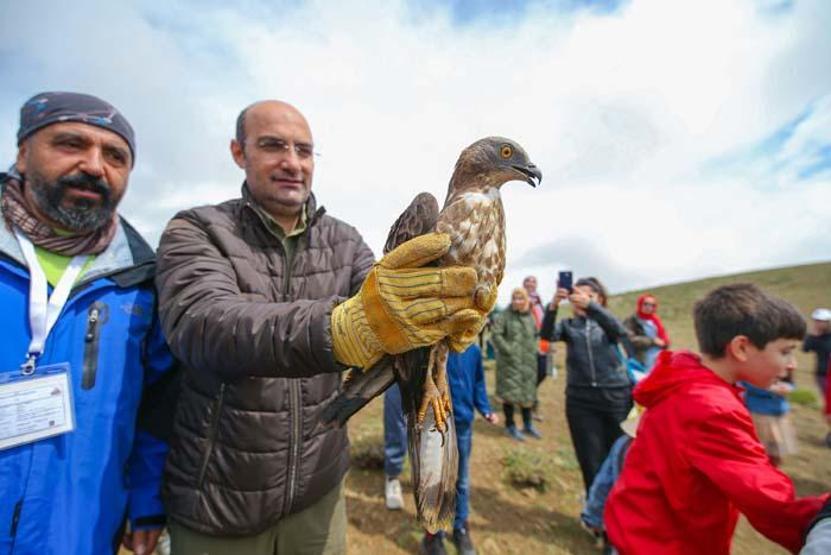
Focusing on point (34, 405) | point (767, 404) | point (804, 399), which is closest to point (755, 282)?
point (804, 399)

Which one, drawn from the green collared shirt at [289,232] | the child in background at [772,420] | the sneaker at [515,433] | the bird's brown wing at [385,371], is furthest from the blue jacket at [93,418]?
the sneaker at [515,433]

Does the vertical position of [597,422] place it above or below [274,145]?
below

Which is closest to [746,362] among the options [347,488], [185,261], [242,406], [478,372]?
[478,372]

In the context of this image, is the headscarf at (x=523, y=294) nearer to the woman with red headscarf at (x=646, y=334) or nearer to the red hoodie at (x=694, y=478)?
the woman with red headscarf at (x=646, y=334)

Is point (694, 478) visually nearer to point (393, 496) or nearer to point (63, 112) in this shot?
point (393, 496)

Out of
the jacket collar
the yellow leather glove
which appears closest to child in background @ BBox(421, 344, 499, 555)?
the yellow leather glove

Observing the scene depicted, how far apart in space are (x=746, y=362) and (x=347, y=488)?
18.5 ft

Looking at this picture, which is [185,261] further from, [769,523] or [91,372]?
[769,523]

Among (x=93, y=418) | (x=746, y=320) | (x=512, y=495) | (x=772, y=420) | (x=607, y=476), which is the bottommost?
(x=512, y=495)

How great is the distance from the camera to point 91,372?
203 cm

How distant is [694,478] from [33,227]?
13.9ft

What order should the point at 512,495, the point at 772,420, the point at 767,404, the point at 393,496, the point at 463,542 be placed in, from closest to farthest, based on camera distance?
the point at 772,420 < the point at 767,404 < the point at 463,542 < the point at 393,496 < the point at 512,495

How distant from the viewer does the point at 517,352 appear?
7.76 meters

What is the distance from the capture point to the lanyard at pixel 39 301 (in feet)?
6.24
